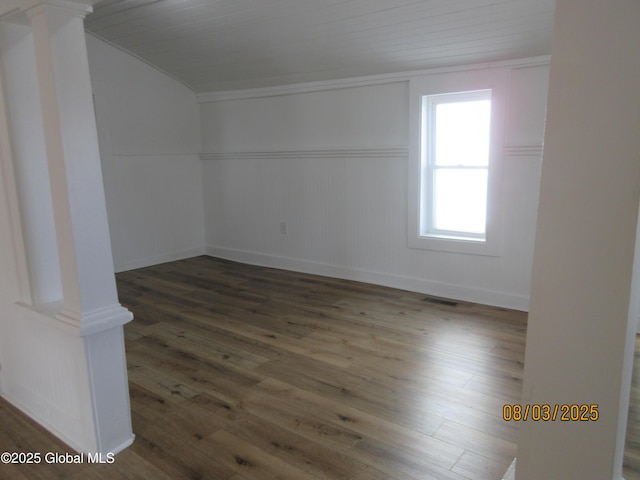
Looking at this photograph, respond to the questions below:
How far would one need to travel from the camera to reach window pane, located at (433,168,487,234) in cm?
384

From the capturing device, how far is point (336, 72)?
4176 millimetres

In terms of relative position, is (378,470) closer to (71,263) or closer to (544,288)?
(544,288)

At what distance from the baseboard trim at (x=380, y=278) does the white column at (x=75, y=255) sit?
2.72m

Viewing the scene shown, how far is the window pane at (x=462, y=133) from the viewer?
12.2 ft

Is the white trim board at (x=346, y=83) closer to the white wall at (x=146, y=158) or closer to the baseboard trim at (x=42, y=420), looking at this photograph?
the white wall at (x=146, y=158)

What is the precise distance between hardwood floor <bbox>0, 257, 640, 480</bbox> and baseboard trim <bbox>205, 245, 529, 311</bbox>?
0.15 metres

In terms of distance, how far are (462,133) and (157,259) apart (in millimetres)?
3509

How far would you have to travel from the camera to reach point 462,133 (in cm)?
384

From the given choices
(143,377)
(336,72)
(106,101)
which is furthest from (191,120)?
(143,377)

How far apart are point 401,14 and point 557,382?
2752 millimetres

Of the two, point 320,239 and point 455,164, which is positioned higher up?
point 455,164

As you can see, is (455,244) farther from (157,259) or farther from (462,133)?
(157,259)
